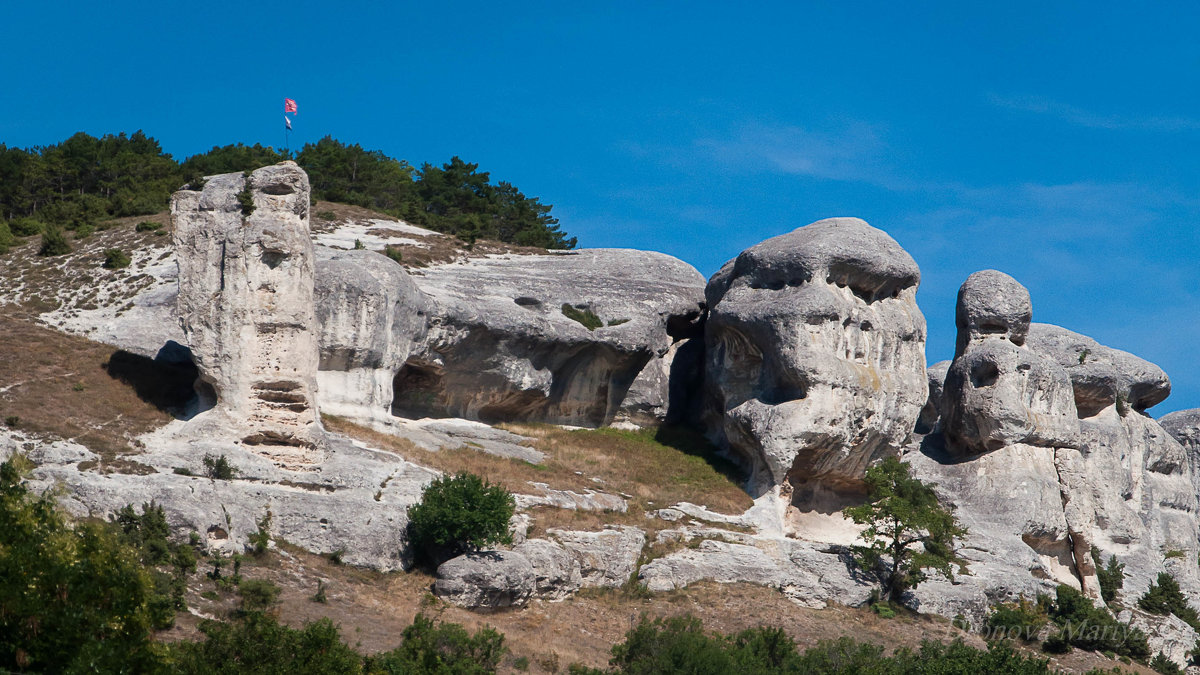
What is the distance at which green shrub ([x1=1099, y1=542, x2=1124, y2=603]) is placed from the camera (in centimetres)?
4938

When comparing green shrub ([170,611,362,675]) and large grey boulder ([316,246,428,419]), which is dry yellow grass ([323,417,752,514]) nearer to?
large grey boulder ([316,246,428,419])

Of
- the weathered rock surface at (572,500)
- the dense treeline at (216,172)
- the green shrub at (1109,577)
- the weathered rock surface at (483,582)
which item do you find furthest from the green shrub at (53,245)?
the green shrub at (1109,577)

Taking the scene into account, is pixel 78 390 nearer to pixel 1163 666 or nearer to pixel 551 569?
pixel 551 569

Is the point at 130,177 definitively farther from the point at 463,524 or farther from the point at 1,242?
the point at 463,524

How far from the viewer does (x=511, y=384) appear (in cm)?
4916

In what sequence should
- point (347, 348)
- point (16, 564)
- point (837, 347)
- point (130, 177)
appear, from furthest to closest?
1. point (130, 177)
2. point (837, 347)
3. point (347, 348)
4. point (16, 564)

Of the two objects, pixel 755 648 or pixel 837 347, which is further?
pixel 837 347

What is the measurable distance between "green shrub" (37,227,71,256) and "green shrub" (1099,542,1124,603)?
3806 cm

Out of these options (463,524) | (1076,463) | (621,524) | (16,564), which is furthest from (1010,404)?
(16,564)

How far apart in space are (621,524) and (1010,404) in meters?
16.0

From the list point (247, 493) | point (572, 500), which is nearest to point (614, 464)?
point (572, 500)

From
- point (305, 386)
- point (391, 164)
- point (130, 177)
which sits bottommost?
point (305, 386)

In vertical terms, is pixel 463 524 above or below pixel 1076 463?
below

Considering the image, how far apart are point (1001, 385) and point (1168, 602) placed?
934 cm
